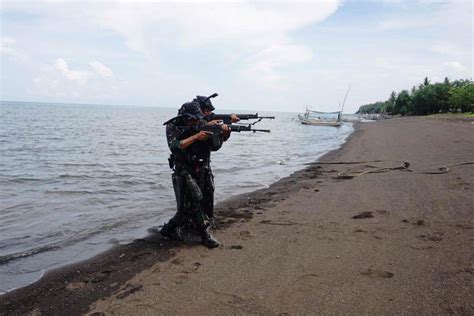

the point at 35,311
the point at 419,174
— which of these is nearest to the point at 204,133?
the point at 35,311

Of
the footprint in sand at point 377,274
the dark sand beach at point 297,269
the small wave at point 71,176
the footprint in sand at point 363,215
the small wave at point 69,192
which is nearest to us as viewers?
the dark sand beach at point 297,269

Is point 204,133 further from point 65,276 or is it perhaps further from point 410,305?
point 410,305

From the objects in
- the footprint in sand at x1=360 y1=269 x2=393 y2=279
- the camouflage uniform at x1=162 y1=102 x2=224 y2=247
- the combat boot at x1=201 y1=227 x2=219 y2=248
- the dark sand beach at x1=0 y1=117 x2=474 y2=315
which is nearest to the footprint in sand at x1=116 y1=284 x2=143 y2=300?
the dark sand beach at x1=0 y1=117 x2=474 y2=315

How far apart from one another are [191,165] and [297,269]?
7.62 ft

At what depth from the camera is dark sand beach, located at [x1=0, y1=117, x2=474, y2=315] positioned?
401cm

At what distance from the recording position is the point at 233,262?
17.1 ft

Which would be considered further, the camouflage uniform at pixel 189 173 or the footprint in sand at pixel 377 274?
the camouflage uniform at pixel 189 173

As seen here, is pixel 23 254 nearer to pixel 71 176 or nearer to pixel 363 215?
pixel 363 215

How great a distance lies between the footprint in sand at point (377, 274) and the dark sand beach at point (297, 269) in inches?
0.5

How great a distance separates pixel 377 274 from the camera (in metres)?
4.62

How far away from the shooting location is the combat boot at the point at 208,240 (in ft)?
19.2

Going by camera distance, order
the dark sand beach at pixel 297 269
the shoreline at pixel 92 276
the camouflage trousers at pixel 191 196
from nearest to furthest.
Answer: the dark sand beach at pixel 297 269 → the shoreline at pixel 92 276 → the camouflage trousers at pixel 191 196

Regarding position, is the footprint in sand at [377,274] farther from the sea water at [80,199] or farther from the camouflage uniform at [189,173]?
the sea water at [80,199]

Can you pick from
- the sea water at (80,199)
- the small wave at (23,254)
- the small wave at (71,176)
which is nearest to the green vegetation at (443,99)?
the sea water at (80,199)
